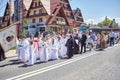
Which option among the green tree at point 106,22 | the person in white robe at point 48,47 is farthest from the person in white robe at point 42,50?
the green tree at point 106,22

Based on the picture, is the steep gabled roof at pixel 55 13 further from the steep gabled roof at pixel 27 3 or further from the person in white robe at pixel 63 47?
the person in white robe at pixel 63 47

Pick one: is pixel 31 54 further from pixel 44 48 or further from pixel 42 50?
pixel 44 48

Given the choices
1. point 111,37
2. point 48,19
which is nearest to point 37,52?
point 111,37

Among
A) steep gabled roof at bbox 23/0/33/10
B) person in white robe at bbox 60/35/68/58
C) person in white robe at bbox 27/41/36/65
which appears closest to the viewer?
person in white robe at bbox 27/41/36/65

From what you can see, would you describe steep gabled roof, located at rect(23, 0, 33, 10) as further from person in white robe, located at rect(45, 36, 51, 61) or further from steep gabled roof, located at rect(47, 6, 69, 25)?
person in white robe, located at rect(45, 36, 51, 61)

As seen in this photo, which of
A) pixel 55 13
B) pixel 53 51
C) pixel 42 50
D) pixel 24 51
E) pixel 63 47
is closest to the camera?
pixel 24 51

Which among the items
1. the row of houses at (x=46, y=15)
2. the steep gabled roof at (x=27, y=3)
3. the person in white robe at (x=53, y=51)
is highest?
Answer: the steep gabled roof at (x=27, y=3)

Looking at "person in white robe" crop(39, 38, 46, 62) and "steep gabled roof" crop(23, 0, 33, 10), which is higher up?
"steep gabled roof" crop(23, 0, 33, 10)

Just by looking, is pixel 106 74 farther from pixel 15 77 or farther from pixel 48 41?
pixel 48 41

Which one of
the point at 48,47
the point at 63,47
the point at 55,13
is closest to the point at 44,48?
the point at 48,47

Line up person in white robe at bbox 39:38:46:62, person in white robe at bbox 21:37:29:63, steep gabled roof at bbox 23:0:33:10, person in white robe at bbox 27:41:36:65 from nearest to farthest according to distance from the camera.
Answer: person in white robe at bbox 27:41:36:65 < person in white robe at bbox 21:37:29:63 < person in white robe at bbox 39:38:46:62 < steep gabled roof at bbox 23:0:33:10

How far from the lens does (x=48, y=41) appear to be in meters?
14.7

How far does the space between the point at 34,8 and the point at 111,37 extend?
1329 inches

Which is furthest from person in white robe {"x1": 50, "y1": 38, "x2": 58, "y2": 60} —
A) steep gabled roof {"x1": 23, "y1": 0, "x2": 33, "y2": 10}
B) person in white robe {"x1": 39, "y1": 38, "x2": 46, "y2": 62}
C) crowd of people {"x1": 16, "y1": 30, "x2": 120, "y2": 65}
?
steep gabled roof {"x1": 23, "y1": 0, "x2": 33, "y2": 10}
